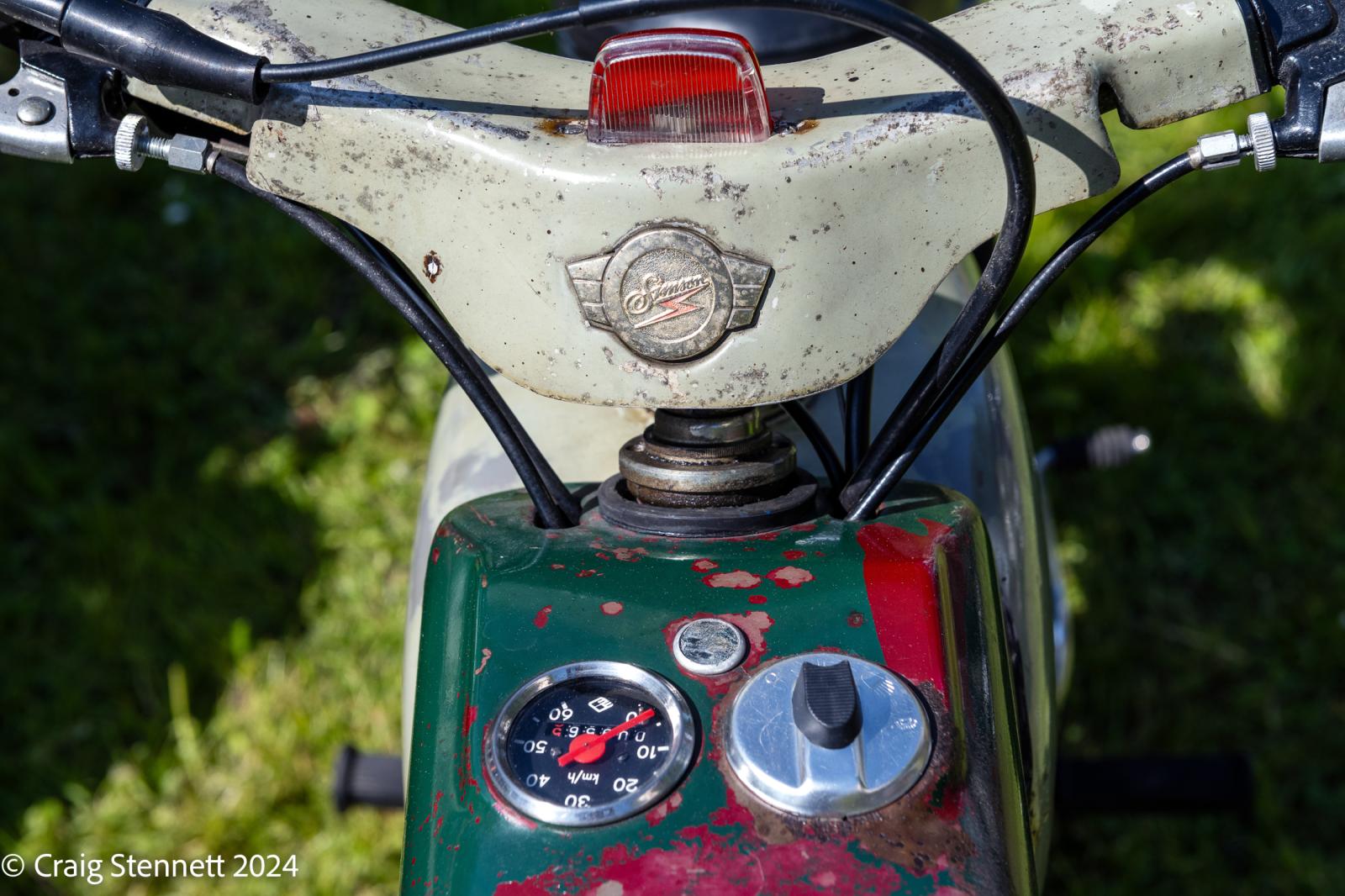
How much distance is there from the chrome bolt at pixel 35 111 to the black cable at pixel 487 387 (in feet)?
0.68

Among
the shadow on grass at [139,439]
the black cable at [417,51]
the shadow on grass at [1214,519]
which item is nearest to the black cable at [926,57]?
the black cable at [417,51]

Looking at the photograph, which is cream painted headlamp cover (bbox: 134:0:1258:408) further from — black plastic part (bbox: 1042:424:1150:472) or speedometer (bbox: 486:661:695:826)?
black plastic part (bbox: 1042:424:1150:472)

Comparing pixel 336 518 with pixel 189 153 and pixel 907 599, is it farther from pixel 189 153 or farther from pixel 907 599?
pixel 907 599

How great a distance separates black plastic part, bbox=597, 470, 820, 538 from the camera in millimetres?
875

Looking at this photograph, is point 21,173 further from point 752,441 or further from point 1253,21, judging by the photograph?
point 1253,21

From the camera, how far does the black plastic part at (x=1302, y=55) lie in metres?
0.78

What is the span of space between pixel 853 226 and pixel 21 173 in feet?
9.20

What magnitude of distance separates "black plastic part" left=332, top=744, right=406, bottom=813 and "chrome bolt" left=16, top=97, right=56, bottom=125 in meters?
0.99

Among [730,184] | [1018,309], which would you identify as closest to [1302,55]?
[1018,309]

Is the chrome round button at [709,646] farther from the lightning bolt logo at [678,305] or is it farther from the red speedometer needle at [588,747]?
the lightning bolt logo at [678,305]

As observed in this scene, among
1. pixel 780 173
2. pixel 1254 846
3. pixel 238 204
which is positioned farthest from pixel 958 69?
pixel 238 204

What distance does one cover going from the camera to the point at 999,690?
0.81 meters

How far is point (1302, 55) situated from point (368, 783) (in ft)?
4.40

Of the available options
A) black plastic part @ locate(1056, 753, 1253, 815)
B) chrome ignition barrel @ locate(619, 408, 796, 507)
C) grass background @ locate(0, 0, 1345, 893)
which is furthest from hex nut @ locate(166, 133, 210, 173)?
black plastic part @ locate(1056, 753, 1253, 815)
